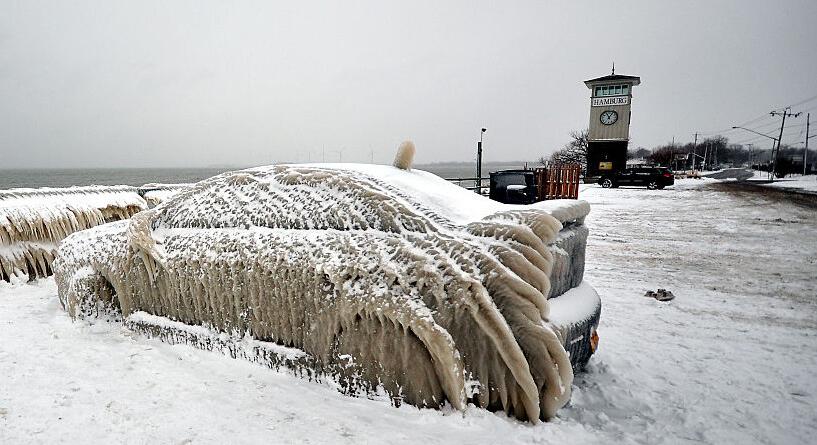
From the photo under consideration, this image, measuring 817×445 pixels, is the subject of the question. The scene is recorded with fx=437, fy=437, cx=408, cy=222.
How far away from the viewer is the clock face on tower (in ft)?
102

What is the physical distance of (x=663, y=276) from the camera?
223 inches

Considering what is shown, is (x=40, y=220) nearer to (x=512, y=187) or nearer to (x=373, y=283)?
(x=373, y=283)

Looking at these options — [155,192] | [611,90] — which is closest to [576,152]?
[611,90]

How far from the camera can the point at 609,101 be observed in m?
31.4

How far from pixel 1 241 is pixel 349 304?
5.40 meters

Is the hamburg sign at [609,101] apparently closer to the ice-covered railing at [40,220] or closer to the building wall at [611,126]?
the building wall at [611,126]

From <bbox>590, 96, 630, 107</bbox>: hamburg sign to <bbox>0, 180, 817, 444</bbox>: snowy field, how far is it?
99.1 ft

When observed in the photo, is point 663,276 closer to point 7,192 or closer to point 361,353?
point 361,353

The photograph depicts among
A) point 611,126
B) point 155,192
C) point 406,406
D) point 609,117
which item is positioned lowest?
point 406,406

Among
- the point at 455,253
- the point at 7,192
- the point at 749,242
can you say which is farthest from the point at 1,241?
the point at 749,242

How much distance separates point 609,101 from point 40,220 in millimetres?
33312

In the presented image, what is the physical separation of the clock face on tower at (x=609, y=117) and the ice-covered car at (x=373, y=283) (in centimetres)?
3211

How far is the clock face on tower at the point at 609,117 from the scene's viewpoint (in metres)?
31.2

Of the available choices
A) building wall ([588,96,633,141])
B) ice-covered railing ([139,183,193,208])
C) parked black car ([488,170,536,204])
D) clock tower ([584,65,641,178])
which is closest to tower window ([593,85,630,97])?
clock tower ([584,65,641,178])
